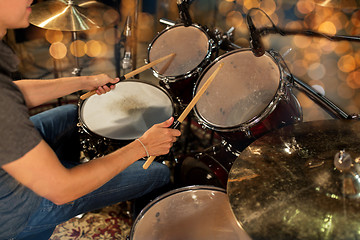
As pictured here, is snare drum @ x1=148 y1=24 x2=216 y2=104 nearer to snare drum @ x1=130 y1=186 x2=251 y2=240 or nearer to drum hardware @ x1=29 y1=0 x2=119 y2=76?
drum hardware @ x1=29 y1=0 x2=119 y2=76

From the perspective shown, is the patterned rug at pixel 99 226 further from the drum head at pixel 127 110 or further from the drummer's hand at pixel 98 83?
the drummer's hand at pixel 98 83

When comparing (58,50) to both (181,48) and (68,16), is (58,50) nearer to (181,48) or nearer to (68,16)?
(68,16)

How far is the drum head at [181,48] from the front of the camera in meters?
1.67

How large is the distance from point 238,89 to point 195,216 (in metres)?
0.60

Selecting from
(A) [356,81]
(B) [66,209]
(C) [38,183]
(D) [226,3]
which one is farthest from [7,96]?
(D) [226,3]

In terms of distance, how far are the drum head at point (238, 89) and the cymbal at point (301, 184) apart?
0.27m

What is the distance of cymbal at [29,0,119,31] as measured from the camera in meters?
→ 1.72

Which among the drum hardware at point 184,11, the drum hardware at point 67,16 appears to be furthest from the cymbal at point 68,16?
the drum hardware at point 184,11

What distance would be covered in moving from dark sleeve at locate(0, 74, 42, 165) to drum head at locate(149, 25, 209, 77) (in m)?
0.99

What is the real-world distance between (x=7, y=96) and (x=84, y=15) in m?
1.28

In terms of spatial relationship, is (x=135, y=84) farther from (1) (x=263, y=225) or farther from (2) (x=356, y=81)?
(2) (x=356, y=81)

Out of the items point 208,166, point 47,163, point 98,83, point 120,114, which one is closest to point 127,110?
point 120,114

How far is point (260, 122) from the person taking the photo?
1.12 meters

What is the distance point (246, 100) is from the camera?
4.30 ft
